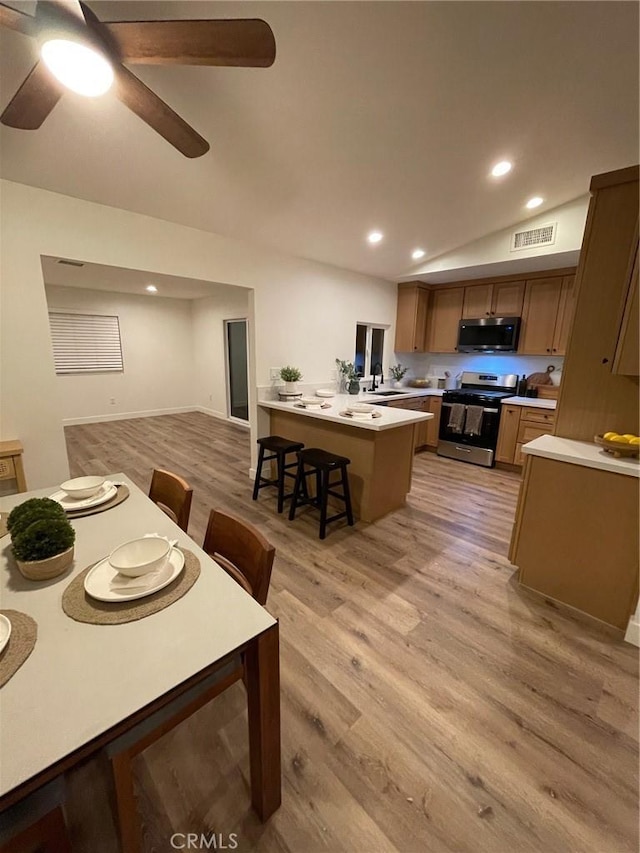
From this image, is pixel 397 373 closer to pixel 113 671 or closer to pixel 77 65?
pixel 77 65

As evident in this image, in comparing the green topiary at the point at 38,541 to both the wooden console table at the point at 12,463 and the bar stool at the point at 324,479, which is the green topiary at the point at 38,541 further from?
the bar stool at the point at 324,479

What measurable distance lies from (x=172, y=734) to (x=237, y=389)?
5.57 metres

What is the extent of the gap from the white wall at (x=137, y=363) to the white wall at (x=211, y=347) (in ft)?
0.70

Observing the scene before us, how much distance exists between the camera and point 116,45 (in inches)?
45.9

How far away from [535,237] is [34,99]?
157 inches

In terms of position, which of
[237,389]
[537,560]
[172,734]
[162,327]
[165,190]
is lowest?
[172,734]

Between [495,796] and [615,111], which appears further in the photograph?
[615,111]

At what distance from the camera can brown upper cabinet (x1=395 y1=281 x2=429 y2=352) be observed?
497 cm

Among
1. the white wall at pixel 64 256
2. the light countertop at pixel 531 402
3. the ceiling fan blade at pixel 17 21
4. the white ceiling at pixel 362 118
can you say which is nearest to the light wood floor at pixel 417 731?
the white wall at pixel 64 256

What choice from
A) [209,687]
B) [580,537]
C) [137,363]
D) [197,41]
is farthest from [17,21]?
[137,363]

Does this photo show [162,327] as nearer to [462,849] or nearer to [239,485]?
[239,485]

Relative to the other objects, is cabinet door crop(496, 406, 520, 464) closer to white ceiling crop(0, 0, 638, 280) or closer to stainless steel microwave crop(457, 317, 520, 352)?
stainless steel microwave crop(457, 317, 520, 352)

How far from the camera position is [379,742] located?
1.32m

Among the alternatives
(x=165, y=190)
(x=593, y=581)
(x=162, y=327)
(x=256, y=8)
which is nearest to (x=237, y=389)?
(x=162, y=327)
